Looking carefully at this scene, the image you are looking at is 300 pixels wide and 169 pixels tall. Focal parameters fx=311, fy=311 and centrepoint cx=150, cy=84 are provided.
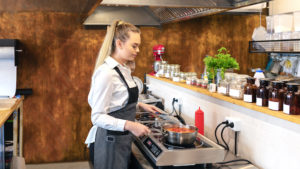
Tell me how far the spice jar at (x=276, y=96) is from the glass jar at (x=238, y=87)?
0.33 meters

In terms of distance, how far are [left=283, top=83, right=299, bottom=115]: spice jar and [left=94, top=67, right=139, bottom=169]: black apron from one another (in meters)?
0.92

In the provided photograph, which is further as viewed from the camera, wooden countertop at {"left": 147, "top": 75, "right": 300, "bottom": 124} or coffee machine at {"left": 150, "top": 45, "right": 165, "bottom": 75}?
coffee machine at {"left": 150, "top": 45, "right": 165, "bottom": 75}

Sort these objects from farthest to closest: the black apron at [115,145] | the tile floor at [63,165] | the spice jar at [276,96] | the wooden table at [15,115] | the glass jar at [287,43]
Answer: the tile floor at [63,165] < the glass jar at [287,43] < the wooden table at [15,115] < the black apron at [115,145] < the spice jar at [276,96]

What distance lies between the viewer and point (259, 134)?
1.85m

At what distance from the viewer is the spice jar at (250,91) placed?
6.23 ft

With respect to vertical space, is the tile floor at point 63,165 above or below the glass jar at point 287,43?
below

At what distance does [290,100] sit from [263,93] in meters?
0.23

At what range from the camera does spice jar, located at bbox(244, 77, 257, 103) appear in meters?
1.90

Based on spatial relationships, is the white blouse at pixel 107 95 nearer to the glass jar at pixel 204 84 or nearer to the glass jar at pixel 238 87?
the glass jar at pixel 238 87

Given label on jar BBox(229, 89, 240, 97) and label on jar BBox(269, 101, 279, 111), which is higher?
label on jar BBox(229, 89, 240, 97)

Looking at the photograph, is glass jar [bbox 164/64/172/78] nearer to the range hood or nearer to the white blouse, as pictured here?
the range hood

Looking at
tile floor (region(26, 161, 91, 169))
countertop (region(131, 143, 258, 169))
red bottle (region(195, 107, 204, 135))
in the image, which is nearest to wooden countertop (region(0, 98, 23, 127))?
tile floor (region(26, 161, 91, 169))

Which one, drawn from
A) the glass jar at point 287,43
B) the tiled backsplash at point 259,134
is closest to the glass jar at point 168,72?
the tiled backsplash at point 259,134

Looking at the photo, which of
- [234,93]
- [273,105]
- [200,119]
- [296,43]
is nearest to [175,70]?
[200,119]
